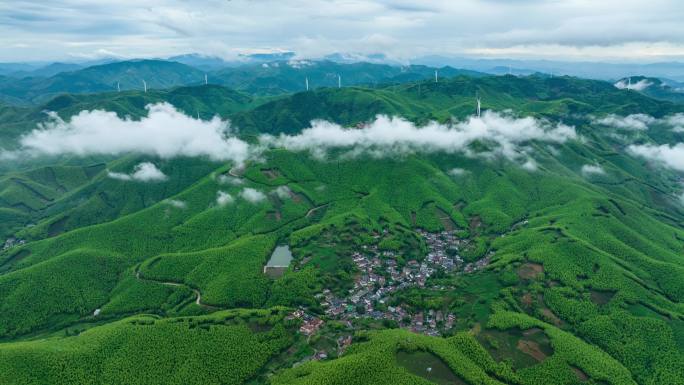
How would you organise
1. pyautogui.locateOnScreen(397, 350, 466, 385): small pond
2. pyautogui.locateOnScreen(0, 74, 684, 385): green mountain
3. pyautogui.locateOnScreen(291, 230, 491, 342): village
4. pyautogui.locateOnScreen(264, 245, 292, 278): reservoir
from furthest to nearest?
pyautogui.locateOnScreen(264, 245, 292, 278): reservoir, pyautogui.locateOnScreen(291, 230, 491, 342): village, pyautogui.locateOnScreen(0, 74, 684, 385): green mountain, pyautogui.locateOnScreen(397, 350, 466, 385): small pond

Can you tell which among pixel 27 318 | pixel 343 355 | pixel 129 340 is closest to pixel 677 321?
pixel 343 355

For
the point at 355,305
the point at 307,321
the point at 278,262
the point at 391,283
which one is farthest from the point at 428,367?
the point at 278,262

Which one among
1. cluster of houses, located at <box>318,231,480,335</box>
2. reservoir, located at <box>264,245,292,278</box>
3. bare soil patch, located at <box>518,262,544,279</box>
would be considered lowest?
cluster of houses, located at <box>318,231,480,335</box>

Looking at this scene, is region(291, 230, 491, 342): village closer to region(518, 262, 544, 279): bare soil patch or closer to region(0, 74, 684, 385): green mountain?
region(0, 74, 684, 385): green mountain

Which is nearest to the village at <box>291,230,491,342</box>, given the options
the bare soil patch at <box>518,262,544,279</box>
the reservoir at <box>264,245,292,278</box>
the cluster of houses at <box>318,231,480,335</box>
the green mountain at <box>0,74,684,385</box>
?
the cluster of houses at <box>318,231,480,335</box>

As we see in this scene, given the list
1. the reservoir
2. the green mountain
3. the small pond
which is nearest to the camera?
the small pond

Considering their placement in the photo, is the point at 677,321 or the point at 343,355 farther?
the point at 677,321

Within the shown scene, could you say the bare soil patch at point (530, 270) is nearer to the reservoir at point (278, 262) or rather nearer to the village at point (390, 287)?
the village at point (390, 287)

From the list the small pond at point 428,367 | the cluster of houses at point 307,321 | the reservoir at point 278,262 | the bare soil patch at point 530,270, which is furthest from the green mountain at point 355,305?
the reservoir at point 278,262

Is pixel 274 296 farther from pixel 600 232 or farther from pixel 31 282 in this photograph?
pixel 600 232
